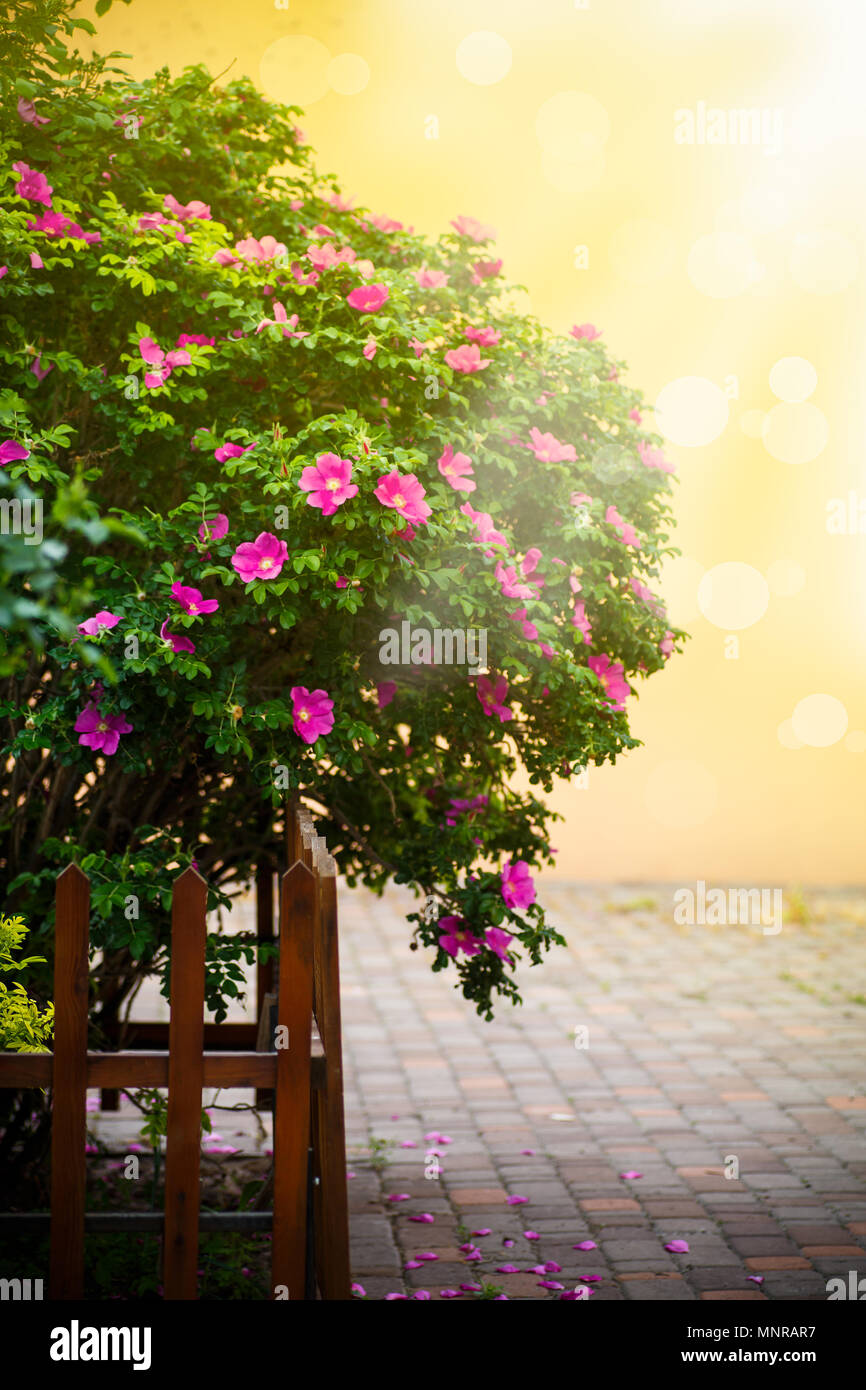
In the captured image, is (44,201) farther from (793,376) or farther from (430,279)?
(793,376)

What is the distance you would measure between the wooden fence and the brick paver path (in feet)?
3.76

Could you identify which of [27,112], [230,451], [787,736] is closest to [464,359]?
[230,451]

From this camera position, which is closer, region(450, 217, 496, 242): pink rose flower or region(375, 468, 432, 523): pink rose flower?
region(375, 468, 432, 523): pink rose flower

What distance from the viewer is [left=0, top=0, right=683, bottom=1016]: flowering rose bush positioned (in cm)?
295

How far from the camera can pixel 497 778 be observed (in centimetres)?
386

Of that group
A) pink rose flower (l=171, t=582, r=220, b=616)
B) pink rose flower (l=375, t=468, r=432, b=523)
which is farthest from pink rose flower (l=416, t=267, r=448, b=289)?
pink rose flower (l=171, t=582, r=220, b=616)

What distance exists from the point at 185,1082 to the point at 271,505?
132cm

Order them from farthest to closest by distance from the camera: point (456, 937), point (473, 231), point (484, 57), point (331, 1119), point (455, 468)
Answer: point (484, 57)
point (473, 231)
point (456, 937)
point (455, 468)
point (331, 1119)

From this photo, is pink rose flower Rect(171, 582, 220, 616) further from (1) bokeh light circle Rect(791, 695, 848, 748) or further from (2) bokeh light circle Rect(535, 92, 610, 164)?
(1) bokeh light circle Rect(791, 695, 848, 748)

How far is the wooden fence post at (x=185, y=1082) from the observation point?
259 centimetres

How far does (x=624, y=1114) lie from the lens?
17.0 ft

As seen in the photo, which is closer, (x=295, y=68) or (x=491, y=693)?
(x=491, y=693)

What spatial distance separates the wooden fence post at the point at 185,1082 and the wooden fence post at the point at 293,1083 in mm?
171
